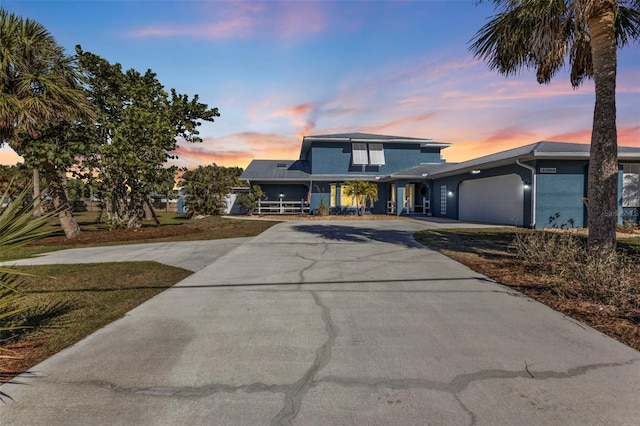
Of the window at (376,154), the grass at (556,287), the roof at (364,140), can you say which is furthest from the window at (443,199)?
the grass at (556,287)

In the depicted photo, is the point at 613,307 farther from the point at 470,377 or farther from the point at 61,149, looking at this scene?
the point at 61,149

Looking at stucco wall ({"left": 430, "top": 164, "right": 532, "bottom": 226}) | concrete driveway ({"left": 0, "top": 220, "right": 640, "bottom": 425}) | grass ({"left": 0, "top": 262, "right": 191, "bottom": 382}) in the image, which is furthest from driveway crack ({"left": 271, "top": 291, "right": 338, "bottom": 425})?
stucco wall ({"left": 430, "top": 164, "right": 532, "bottom": 226})

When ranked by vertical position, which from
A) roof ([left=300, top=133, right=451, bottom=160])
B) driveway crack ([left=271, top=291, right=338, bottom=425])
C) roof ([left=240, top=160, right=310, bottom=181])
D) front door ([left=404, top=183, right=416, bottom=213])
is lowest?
driveway crack ([left=271, top=291, right=338, bottom=425])

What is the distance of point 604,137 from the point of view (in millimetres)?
6289

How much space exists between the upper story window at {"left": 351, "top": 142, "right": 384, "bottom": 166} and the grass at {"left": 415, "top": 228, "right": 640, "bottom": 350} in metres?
16.5

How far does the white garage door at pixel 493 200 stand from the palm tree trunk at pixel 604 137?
9.23 metres

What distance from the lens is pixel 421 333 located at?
3.65 m

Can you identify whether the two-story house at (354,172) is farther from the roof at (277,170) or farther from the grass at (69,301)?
the grass at (69,301)

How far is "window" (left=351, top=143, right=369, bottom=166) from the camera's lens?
2534cm

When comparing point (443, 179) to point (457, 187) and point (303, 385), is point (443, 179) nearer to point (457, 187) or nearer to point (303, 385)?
point (457, 187)

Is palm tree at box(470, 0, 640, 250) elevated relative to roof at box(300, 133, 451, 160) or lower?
lower

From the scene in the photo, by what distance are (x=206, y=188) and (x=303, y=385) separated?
21.7m

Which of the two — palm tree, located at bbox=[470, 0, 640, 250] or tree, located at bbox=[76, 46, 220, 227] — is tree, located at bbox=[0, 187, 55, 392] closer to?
palm tree, located at bbox=[470, 0, 640, 250]

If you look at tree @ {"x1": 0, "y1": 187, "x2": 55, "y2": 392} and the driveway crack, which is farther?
tree @ {"x1": 0, "y1": 187, "x2": 55, "y2": 392}
